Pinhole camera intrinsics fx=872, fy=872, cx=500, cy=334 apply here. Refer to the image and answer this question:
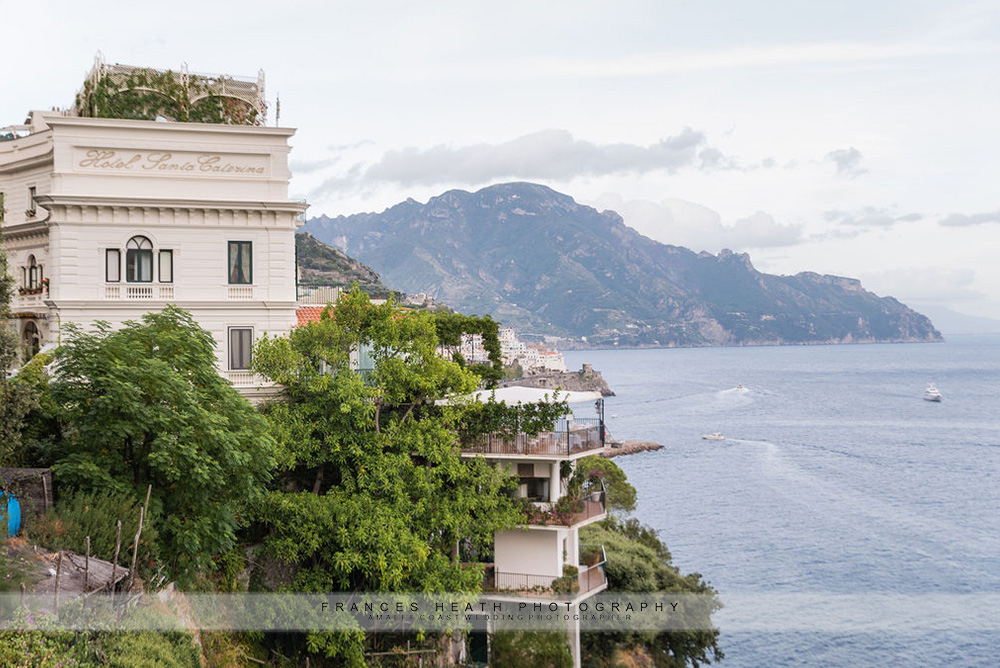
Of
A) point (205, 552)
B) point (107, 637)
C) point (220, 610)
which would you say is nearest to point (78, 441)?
point (205, 552)

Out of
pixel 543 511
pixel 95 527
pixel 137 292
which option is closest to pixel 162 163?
pixel 137 292

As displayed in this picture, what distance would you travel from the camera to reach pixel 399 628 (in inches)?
1013

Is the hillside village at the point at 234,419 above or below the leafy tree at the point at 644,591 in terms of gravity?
above

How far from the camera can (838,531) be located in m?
70.2

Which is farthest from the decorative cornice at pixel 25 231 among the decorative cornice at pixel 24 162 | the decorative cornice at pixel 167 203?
the decorative cornice at pixel 167 203

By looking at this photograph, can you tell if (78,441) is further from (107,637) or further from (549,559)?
(549,559)

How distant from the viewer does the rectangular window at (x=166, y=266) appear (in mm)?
30516

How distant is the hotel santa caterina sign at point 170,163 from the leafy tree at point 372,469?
631 cm

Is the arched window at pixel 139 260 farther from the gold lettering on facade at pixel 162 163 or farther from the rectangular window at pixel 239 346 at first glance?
the rectangular window at pixel 239 346

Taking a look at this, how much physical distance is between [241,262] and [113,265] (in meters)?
4.25

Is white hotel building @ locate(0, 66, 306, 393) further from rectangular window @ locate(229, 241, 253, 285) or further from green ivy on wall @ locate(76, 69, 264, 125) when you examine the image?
green ivy on wall @ locate(76, 69, 264, 125)

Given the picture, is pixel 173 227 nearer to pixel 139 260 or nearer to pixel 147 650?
pixel 139 260

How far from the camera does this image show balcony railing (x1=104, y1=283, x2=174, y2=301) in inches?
1186

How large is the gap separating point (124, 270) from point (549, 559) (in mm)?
17475
